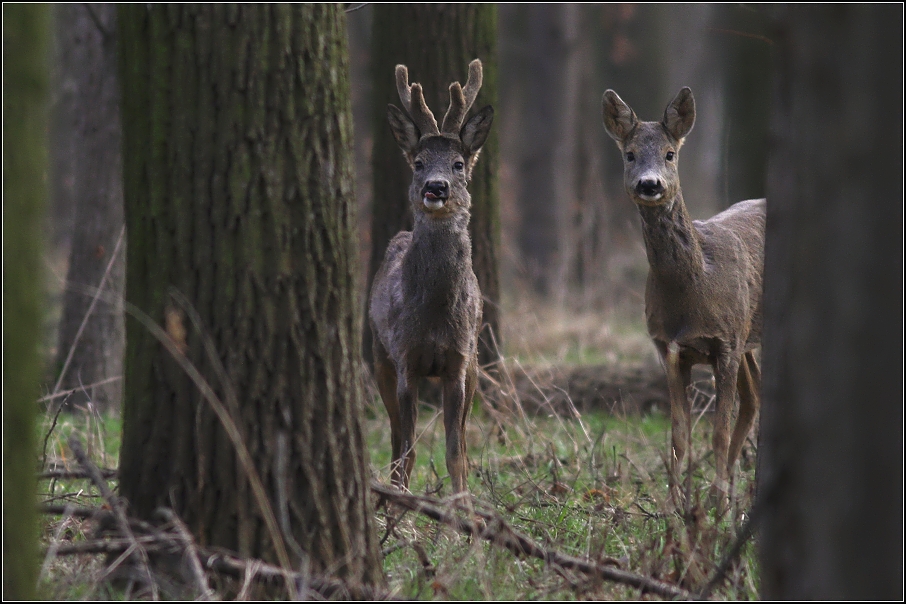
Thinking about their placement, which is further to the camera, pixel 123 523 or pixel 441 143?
pixel 441 143

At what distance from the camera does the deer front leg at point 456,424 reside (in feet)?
19.8

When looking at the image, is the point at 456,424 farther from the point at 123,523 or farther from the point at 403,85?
the point at 123,523

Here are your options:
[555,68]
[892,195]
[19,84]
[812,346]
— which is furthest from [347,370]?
[555,68]

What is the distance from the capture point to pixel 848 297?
2.60m

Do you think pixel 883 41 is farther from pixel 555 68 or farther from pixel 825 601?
pixel 555 68

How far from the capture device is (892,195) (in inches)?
101

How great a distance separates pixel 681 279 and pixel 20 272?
4292 mm

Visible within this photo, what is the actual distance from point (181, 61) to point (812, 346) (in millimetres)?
2227

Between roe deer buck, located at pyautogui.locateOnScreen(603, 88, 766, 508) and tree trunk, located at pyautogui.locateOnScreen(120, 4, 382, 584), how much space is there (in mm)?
3012

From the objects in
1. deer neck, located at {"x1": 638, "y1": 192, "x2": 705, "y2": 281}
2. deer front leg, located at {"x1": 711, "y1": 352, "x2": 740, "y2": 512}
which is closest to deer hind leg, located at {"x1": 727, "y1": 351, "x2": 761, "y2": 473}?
deer front leg, located at {"x1": 711, "y1": 352, "x2": 740, "y2": 512}

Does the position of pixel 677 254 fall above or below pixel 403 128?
below

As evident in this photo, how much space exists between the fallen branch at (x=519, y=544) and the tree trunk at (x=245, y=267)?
408 millimetres

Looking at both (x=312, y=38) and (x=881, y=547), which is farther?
(x=312, y=38)

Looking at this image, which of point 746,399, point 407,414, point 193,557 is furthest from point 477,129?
point 193,557
